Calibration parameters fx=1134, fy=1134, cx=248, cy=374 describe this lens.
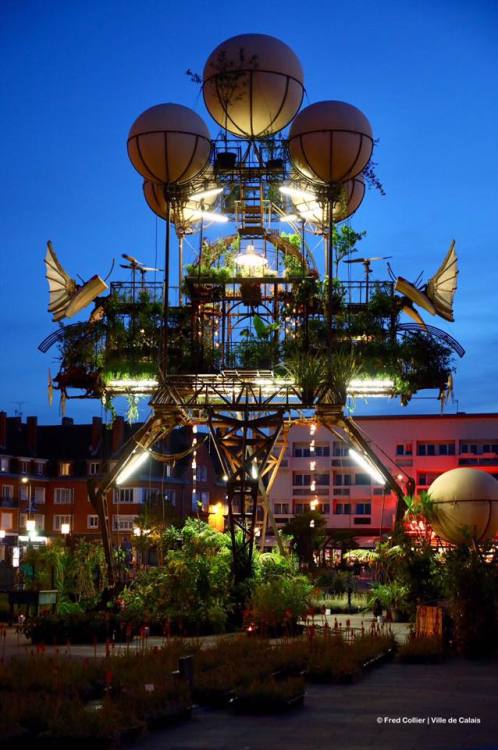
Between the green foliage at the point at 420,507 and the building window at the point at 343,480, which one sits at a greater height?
the building window at the point at 343,480

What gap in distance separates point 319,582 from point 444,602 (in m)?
→ 14.4

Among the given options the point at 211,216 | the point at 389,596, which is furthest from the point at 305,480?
the point at 389,596

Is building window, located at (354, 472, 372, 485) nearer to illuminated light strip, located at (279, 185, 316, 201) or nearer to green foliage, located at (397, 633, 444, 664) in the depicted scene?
illuminated light strip, located at (279, 185, 316, 201)

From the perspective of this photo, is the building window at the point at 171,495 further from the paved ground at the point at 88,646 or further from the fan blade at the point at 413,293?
the paved ground at the point at 88,646

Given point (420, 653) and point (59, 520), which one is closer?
point (420, 653)

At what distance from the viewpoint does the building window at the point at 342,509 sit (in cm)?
10881

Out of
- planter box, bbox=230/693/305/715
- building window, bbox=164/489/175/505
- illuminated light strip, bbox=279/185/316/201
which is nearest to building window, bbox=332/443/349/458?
building window, bbox=164/489/175/505

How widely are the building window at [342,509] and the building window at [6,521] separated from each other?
30.5 meters

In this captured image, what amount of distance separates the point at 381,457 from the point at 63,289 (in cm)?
7207

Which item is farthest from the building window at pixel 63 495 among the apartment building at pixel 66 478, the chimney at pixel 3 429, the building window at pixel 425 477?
the building window at pixel 425 477

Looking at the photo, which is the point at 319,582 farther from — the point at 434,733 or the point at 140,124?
the point at 434,733

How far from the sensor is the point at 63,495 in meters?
105

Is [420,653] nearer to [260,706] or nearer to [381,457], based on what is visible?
[260,706]

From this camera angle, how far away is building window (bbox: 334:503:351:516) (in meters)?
109
